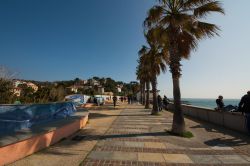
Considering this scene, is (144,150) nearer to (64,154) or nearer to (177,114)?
(64,154)

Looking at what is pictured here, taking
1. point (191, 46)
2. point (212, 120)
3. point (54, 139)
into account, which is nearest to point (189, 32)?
point (191, 46)

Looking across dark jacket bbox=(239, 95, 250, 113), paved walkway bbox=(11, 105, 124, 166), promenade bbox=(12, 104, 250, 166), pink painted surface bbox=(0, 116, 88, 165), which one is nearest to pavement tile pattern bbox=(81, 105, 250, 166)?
promenade bbox=(12, 104, 250, 166)

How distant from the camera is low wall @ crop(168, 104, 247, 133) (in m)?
11.5

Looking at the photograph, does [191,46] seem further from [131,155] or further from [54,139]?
[54,139]

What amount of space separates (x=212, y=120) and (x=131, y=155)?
9.74m

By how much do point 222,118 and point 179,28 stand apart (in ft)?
19.0

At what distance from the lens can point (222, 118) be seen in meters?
13.7

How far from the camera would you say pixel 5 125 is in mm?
8328

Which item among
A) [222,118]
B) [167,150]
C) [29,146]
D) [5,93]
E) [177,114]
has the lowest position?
[167,150]

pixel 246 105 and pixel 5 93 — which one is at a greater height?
pixel 5 93

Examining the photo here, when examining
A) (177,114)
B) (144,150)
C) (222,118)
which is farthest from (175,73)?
(144,150)

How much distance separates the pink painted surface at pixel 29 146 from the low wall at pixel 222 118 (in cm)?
813

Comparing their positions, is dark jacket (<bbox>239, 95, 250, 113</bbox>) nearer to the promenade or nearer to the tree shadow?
the promenade

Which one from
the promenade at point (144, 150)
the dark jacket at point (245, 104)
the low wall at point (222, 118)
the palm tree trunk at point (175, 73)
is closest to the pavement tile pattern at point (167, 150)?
the promenade at point (144, 150)
